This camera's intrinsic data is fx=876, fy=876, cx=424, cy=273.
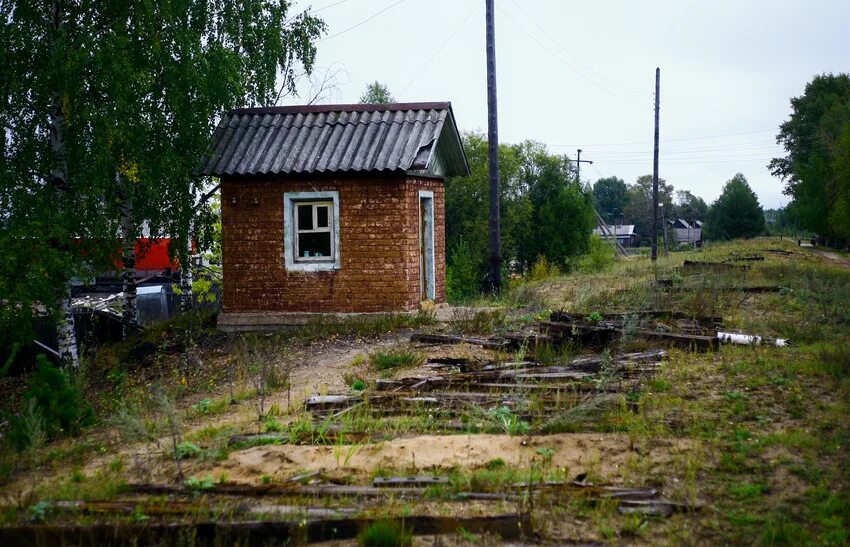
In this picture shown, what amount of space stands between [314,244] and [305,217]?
628mm

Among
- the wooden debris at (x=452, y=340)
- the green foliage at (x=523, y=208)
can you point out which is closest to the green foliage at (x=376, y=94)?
the green foliage at (x=523, y=208)

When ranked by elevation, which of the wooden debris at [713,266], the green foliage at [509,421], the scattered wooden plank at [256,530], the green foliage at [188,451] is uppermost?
the wooden debris at [713,266]

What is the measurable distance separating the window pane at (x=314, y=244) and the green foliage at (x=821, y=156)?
98.9ft

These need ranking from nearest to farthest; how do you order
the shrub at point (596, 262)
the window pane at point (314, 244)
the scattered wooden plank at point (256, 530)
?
the scattered wooden plank at point (256, 530) < the window pane at point (314, 244) < the shrub at point (596, 262)

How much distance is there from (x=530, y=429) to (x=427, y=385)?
2.37m

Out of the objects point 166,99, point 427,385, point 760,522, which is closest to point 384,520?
point 760,522

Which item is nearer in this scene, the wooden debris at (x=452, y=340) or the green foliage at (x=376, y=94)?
the wooden debris at (x=452, y=340)

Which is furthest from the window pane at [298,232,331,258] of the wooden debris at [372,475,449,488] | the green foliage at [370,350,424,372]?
the wooden debris at [372,475,449,488]

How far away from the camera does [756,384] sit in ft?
31.8

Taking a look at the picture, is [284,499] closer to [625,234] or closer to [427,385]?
[427,385]

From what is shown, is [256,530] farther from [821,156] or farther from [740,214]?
[740,214]

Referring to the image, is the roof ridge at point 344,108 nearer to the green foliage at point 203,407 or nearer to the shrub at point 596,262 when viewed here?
the green foliage at point 203,407

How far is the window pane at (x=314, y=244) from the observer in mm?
17766

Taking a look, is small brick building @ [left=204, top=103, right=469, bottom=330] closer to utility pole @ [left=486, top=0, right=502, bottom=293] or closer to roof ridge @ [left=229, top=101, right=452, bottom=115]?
roof ridge @ [left=229, top=101, right=452, bottom=115]
